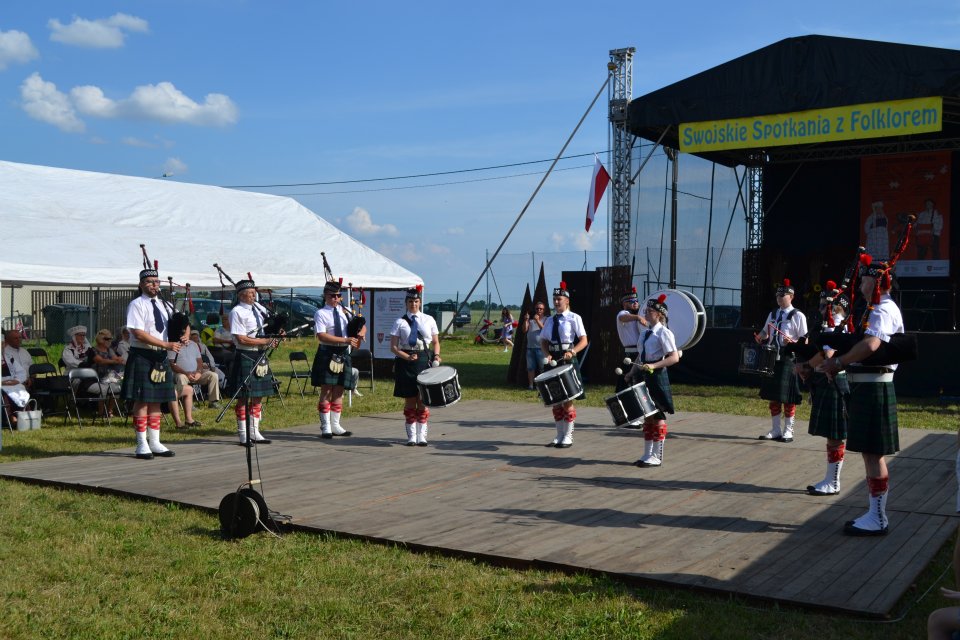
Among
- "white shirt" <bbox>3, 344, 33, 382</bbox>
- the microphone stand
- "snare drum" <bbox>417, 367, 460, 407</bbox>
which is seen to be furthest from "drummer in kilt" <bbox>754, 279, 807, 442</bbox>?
"white shirt" <bbox>3, 344, 33, 382</bbox>

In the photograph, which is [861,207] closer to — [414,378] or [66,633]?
[414,378]

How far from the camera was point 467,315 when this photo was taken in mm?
31953

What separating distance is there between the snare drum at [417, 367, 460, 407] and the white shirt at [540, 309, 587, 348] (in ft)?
3.28

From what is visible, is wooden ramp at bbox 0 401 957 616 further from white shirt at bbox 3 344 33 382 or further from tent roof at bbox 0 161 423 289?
tent roof at bbox 0 161 423 289

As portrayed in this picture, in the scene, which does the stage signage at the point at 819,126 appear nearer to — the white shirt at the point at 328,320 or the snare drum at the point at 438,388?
the white shirt at the point at 328,320

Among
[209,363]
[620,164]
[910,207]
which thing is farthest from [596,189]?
[209,363]

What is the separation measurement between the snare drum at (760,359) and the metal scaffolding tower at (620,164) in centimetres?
618

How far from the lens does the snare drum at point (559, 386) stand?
7.76 meters

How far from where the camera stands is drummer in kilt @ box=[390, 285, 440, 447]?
835 cm

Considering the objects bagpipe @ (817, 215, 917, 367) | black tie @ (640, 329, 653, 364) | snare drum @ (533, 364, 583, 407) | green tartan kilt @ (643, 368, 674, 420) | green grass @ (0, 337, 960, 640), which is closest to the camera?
green grass @ (0, 337, 960, 640)

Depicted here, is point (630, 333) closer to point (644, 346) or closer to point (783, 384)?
point (783, 384)

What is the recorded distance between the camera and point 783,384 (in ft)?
28.5

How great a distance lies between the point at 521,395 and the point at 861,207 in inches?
311

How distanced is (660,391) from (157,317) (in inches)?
170
